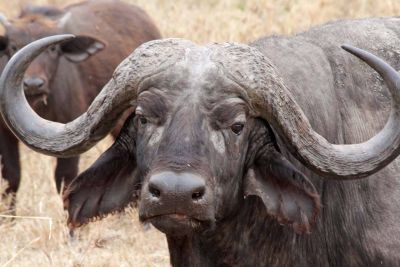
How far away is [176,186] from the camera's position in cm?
462

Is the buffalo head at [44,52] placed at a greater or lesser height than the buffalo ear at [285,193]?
lesser

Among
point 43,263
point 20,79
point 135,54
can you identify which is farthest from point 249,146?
point 43,263

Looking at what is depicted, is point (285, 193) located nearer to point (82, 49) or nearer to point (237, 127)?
point (237, 127)

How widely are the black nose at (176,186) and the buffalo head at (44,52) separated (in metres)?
5.15

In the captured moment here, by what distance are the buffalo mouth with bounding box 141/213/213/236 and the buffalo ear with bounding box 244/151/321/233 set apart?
1.30 feet

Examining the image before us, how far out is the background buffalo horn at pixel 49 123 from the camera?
5.17 m

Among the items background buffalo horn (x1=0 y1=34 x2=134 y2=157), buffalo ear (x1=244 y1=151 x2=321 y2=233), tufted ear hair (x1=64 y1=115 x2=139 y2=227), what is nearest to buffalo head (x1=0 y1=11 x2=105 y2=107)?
tufted ear hair (x1=64 y1=115 x2=139 y2=227)

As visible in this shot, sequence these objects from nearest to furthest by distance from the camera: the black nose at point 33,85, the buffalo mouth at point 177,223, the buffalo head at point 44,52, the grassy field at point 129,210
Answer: the buffalo mouth at point 177,223 → the grassy field at point 129,210 → the black nose at point 33,85 → the buffalo head at point 44,52

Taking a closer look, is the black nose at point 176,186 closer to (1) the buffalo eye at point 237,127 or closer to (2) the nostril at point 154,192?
(2) the nostril at point 154,192

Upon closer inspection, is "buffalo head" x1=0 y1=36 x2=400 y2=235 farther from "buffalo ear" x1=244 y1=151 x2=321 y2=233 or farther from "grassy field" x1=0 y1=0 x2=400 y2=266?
"grassy field" x1=0 y1=0 x2=400 y2=266

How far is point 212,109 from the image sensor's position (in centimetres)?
489

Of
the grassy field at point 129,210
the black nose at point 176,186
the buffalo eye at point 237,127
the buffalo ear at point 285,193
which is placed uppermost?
the buffalo eye at point 237,127

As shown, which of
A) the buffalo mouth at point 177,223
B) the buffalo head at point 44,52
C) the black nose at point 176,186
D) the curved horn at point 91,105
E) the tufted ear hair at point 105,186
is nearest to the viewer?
the black nose at point 176,186

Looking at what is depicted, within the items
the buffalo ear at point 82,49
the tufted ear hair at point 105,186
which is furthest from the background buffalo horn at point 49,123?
the buffalo ear at point 82,49
